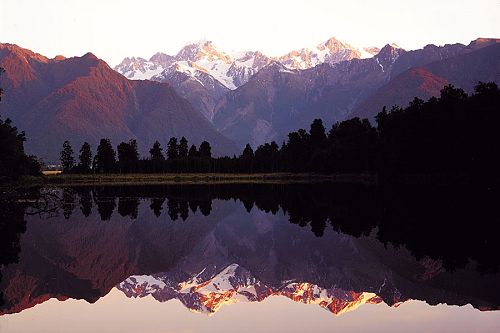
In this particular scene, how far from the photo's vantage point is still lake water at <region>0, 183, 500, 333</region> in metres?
23.7

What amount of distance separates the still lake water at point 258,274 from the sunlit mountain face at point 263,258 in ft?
0.31

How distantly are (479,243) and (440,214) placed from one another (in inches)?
777

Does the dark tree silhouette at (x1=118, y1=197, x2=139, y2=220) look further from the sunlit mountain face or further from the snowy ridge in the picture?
the snowy ridge

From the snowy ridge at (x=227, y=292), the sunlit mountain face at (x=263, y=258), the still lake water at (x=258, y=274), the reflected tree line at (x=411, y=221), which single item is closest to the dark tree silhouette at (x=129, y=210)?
the reflected tree line at (x=411, y=221)

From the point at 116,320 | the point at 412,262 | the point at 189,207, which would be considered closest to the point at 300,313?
the point at 116,320

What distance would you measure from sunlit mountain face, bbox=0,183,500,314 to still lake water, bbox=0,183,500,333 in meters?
0.10

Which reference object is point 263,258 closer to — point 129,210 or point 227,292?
point 227,292

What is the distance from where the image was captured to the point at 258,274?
3456 cm

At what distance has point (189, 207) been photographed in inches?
3334

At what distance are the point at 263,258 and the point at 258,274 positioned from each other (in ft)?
18.0

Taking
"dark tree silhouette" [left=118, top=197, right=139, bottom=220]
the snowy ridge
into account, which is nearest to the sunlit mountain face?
the snowy ridge

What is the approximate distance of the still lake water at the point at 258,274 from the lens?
23.7 m

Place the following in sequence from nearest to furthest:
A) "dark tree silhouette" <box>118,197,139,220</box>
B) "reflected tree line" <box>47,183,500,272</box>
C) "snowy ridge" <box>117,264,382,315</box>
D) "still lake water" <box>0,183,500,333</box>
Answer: "still lake water" <box>0,183,500,333</box>
"snowy ridge" <box>117,264,382,315</box>
"reflected tree line" <box>47,183,500,272</box>
"dark tree silhouette" <box>118,197,139,220</box>

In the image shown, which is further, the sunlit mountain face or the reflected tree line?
the reflected tree line
